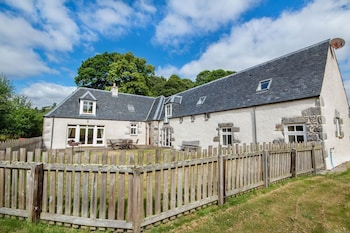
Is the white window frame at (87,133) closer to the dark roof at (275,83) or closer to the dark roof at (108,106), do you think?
the dark roof at (108,106)

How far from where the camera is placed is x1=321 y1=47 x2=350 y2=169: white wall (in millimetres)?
8477

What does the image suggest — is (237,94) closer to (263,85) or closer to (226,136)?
(263,85)

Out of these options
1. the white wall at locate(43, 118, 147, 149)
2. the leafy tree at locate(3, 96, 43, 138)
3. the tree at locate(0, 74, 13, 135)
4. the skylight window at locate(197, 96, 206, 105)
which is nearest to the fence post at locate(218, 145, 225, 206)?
the skylight window at locate(197, 96, 206, 105)

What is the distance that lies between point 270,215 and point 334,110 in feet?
29.5

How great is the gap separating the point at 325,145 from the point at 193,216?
7.86m

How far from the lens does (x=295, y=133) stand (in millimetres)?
8906

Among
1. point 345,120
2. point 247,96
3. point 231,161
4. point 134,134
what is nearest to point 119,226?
point 231,161

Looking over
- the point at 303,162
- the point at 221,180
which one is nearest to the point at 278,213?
the point at 221,180

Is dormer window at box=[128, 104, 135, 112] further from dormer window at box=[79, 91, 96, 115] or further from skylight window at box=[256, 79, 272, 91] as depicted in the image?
skylight window at box=[256, 79, 272, 91]

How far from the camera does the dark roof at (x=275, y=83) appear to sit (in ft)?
29.6

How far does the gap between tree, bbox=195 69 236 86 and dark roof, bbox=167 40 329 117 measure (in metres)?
23.2

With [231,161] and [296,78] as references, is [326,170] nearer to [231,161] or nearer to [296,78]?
[296,78]

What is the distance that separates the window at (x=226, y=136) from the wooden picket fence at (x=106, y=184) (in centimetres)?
790

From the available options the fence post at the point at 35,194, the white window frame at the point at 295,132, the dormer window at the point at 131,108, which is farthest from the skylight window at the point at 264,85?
the dormer window at the point at 131,108
